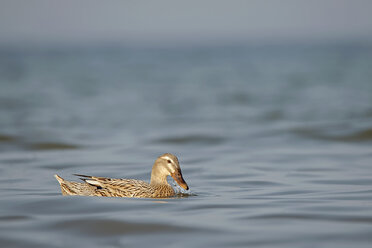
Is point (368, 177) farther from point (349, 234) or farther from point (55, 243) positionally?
point (55, 243)

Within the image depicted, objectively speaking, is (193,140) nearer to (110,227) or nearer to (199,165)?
→ (199,165)

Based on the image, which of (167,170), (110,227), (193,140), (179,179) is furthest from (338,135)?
(110,227)

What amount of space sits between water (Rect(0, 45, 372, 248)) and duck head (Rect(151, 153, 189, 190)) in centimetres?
27

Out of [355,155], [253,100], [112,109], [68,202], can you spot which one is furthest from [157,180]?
[253,100]

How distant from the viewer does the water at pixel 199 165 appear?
7.45 metres

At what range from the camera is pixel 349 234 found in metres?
7.22

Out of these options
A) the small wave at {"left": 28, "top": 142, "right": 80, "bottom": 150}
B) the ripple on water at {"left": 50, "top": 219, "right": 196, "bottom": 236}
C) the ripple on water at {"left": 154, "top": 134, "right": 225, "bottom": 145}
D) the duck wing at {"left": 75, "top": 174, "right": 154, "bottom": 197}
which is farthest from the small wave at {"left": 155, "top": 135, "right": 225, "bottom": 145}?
the ripple on water at {"left": 50, "top": 219, "right": 196, "bottom": 236}

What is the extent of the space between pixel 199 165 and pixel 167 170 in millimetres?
3382

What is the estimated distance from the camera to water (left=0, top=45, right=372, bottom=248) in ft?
24.4

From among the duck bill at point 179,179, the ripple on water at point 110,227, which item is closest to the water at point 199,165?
the ripple on water at point 110,227

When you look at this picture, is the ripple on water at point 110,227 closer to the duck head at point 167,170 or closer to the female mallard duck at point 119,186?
the female mallard duck at point 119,186

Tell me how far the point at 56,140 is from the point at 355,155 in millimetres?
6707

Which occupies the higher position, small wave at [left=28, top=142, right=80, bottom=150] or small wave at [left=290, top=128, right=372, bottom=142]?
small wave at [left=290, top=128, right=372, bottom=142]

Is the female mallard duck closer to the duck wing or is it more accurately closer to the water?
the duck wing
